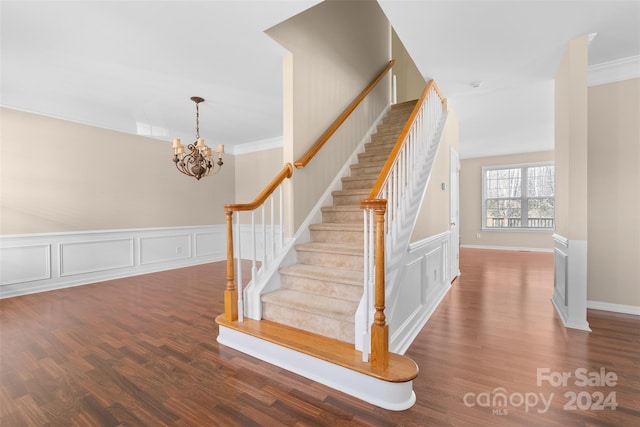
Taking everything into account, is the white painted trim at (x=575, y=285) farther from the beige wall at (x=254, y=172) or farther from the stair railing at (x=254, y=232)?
the beige wall at (x=254, y=172)

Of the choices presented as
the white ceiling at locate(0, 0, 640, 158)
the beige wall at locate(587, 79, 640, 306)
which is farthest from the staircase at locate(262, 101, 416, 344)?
the beige wall at locate(587, 79, 640, 306)

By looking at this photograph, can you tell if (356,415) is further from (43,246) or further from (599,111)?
(43,246)

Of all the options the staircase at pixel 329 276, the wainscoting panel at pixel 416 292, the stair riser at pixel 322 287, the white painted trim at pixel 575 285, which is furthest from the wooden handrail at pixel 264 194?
the white painted trim at pixel 575 285

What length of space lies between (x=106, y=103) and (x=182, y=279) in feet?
9.41

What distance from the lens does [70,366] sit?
220 centimetres

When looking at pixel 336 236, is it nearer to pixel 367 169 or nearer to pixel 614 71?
pixel 367 169

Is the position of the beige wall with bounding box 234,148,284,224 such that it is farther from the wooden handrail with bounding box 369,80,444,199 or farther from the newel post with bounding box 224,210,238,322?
the newel post with bounding box 224,210,238,322

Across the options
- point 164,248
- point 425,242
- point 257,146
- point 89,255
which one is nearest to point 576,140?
point 425,242

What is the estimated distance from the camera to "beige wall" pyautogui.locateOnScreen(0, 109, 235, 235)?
4105 millimetres

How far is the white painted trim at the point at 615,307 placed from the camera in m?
3.16

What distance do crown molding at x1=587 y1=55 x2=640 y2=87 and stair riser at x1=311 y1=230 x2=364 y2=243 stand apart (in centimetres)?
320

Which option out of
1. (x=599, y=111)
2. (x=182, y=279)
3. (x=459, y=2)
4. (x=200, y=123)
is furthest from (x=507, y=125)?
(x=182, y=279)

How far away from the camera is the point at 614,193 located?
3.26m

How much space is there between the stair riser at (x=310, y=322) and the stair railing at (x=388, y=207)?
172 mm
